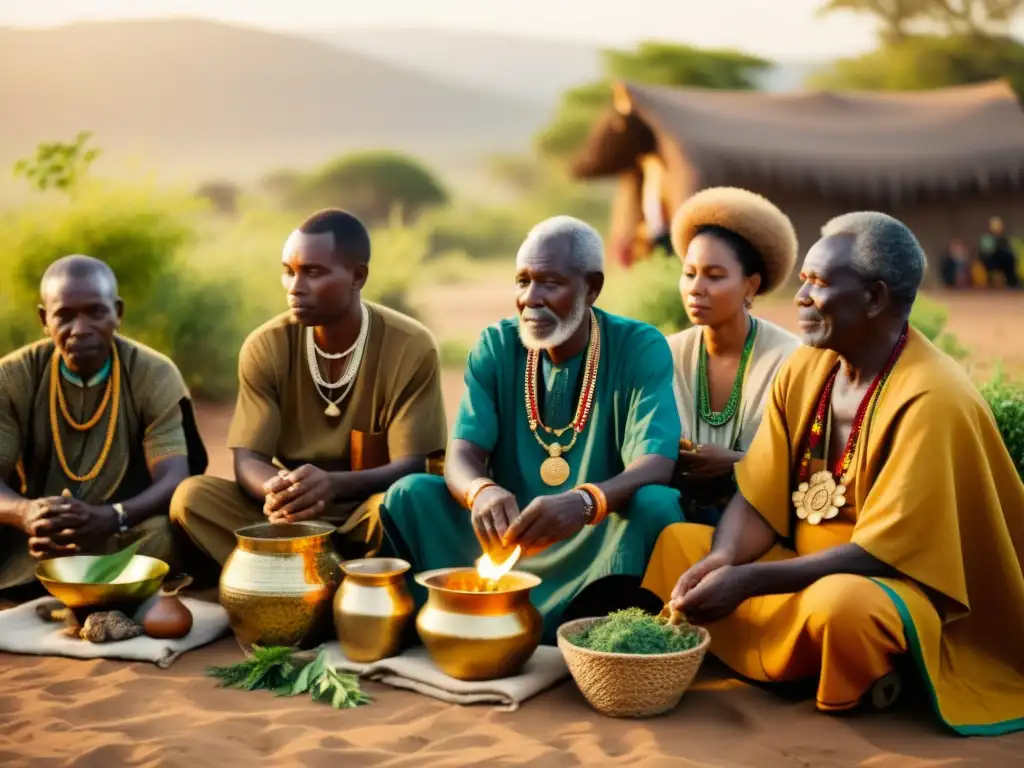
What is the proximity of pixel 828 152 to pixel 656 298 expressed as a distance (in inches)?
326

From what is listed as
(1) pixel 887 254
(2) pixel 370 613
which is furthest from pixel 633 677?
(1) pixel 887 254

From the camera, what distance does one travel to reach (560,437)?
5.49 m

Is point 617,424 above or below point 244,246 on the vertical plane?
below

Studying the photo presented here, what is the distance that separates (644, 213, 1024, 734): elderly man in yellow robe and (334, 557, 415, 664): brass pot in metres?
1.09

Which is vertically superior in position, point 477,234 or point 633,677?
point 477,234

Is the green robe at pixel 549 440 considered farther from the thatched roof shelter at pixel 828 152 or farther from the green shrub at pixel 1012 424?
the thatched roof shelter at pixel 828 152

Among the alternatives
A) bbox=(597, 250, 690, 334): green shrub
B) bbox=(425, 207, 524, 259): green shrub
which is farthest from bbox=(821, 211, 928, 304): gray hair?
bbox=(425, 207, 524, 259): green shrub

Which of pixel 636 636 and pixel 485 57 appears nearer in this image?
pixel 636 636

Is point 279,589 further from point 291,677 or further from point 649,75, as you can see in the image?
point 649,75

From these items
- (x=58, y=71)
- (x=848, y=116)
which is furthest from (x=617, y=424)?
(x=58, y=71)

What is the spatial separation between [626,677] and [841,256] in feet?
5.68

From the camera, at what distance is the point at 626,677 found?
442cm

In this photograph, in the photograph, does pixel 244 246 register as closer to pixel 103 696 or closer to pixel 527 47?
pixel 103 696

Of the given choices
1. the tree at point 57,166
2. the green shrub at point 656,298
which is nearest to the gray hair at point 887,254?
the green shrub at point 656,298
